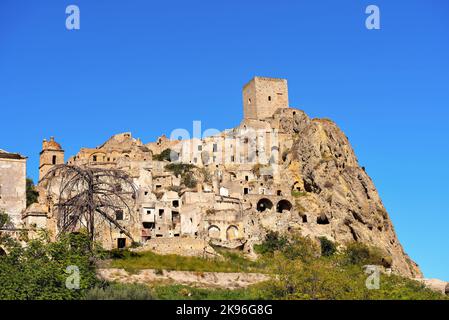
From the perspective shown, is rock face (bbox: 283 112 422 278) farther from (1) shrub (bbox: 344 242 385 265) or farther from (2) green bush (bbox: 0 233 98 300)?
(2) green bush (bbox: 0 233 98 300)

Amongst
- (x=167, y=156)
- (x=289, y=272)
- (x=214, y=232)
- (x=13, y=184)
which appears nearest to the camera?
(x=289, y=272)

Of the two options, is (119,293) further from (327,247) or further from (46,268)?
(327,247)

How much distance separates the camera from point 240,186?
81.9m

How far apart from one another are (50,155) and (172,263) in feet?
107

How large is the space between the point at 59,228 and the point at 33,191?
788 inches

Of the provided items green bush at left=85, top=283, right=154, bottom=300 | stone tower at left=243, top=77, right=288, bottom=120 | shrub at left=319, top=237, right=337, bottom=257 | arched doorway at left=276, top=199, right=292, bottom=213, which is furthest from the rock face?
green bush at left=85, top=283, right=154, bottom=300

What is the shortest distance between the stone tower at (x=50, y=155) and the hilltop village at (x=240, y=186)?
0.11 metres

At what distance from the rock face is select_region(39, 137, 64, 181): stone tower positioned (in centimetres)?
2395

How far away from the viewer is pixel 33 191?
245 ft

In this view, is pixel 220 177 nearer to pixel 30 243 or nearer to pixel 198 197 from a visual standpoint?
pixel 198 197

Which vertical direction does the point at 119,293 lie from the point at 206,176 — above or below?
below

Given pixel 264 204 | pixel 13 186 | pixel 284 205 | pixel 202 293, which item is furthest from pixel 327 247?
pixel 13 186

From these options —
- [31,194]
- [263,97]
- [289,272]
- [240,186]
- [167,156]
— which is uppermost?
[263,97]
